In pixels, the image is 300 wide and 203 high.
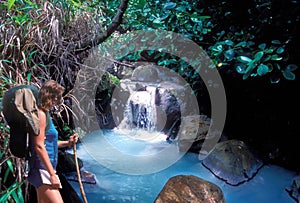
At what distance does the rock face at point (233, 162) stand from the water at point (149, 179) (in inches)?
4.0

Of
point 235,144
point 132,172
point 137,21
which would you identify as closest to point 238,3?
point 137,21

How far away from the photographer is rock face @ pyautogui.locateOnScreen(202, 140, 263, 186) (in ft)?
12.9

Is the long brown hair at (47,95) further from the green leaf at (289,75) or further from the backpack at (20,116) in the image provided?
the green leaf at (289,75)

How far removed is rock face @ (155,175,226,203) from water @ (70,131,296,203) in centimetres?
69

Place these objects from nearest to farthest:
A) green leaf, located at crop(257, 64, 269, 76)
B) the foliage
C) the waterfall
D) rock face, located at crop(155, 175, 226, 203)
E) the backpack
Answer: the backpack → green leaf, located at crop(257, 64, 269, 76) → the foliage → rock face, located at crop(155, 175, 226, 203) → the waterfall

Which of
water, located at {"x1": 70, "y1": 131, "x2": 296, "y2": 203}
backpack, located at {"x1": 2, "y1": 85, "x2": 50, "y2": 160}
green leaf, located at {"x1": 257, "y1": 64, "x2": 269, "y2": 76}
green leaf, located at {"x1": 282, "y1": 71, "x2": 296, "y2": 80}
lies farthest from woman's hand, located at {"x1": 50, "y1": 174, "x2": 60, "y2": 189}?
green leaf, located at {"x1": 282, "y1": 71, "x2": 296, "y2": 80}

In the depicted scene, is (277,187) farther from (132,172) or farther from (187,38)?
(187,38)

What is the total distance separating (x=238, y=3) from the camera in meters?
3.13

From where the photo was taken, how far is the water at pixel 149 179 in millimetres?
3465

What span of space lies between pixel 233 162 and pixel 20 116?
11.4 ft

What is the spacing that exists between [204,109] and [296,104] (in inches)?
80.3

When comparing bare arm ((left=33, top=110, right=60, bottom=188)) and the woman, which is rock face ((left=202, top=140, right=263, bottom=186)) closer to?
the woman

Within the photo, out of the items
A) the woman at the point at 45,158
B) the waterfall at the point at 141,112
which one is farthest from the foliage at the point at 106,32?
the waterfall at the point at 141,112

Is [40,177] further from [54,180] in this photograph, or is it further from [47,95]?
[47,95]
